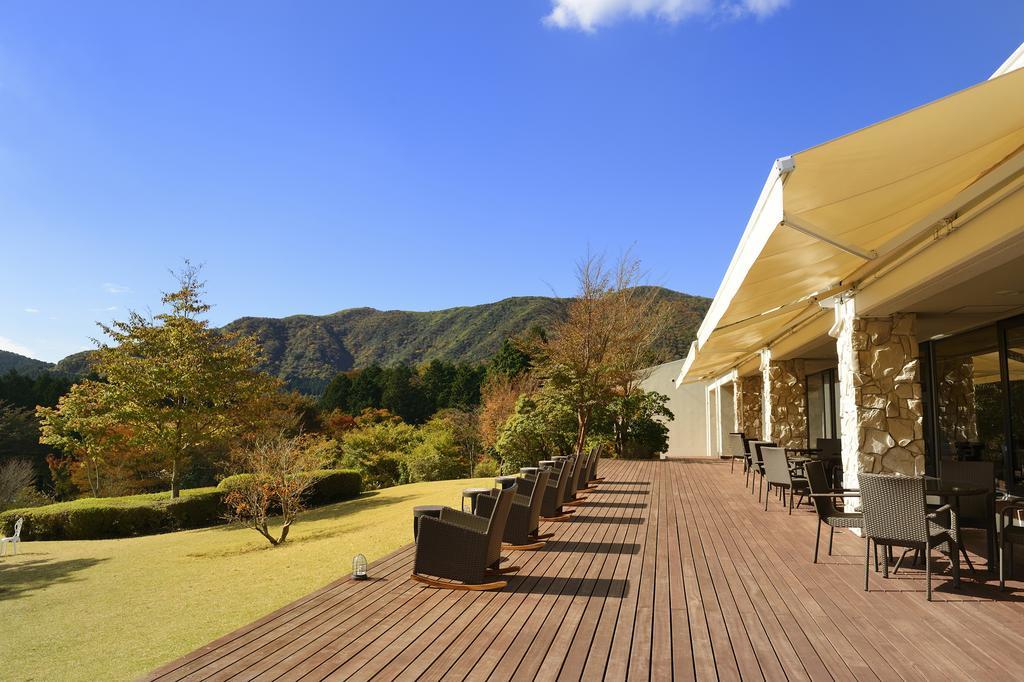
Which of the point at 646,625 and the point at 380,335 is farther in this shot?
the point at 380,335

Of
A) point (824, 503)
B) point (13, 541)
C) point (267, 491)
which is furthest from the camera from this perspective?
point (267, 491)

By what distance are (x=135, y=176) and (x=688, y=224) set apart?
19.3 m

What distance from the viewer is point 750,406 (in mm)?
18094

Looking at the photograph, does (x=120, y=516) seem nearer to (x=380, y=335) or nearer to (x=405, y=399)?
(x=405, y=399)

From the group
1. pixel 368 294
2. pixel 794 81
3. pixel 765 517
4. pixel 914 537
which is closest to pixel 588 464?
pixel 765 517

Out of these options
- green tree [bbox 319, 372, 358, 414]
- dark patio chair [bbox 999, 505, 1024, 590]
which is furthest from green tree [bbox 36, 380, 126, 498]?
green tree [bbox 319, 372, 358, 414]

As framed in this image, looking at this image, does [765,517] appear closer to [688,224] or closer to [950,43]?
[950,43]

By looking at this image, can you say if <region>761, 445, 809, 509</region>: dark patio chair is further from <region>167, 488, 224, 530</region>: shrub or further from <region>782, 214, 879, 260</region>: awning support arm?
<region>167, 488, 224, 530</region>: shrub

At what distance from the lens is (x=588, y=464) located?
1176 centimetres

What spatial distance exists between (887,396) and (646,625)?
4.44m

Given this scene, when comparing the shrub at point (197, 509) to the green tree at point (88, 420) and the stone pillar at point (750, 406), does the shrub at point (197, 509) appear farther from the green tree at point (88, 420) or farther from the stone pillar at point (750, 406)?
the stone pillar at point (750, 406)

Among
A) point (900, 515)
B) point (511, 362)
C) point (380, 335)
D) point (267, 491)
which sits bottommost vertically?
point (267, 491)

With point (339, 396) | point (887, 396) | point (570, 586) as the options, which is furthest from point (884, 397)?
point (339, 396)

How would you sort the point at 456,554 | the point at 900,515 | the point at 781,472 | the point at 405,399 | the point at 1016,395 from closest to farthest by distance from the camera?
1. the point at 900,515
2. the point at 456,554
3. the point at 1016,395
4. the point at 781,472
5. the point at 405,399
